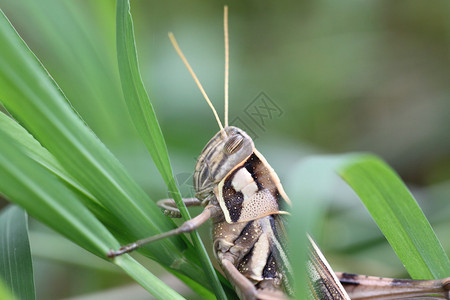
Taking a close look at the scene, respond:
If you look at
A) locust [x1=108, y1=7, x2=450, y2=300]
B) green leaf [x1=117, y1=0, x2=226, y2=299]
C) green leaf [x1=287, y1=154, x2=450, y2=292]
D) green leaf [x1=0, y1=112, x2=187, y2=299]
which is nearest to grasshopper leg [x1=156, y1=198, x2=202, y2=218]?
locust [x1=108, y1=7, x2=450, y2=300]

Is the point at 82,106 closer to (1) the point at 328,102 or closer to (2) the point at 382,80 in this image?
(1) the point at 328,102

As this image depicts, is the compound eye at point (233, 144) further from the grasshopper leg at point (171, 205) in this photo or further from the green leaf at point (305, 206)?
the green leaf at point (305, 206)

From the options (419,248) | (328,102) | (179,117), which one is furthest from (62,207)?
Result: (328,102)

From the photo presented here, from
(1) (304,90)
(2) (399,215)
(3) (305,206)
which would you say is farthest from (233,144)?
(1) (304,90)

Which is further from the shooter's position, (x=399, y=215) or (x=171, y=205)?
(x=171, y=205)

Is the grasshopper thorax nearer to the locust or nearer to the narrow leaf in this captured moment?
the locust

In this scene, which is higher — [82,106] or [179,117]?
[82,106]

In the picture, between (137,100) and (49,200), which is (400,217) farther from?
(49,200)
